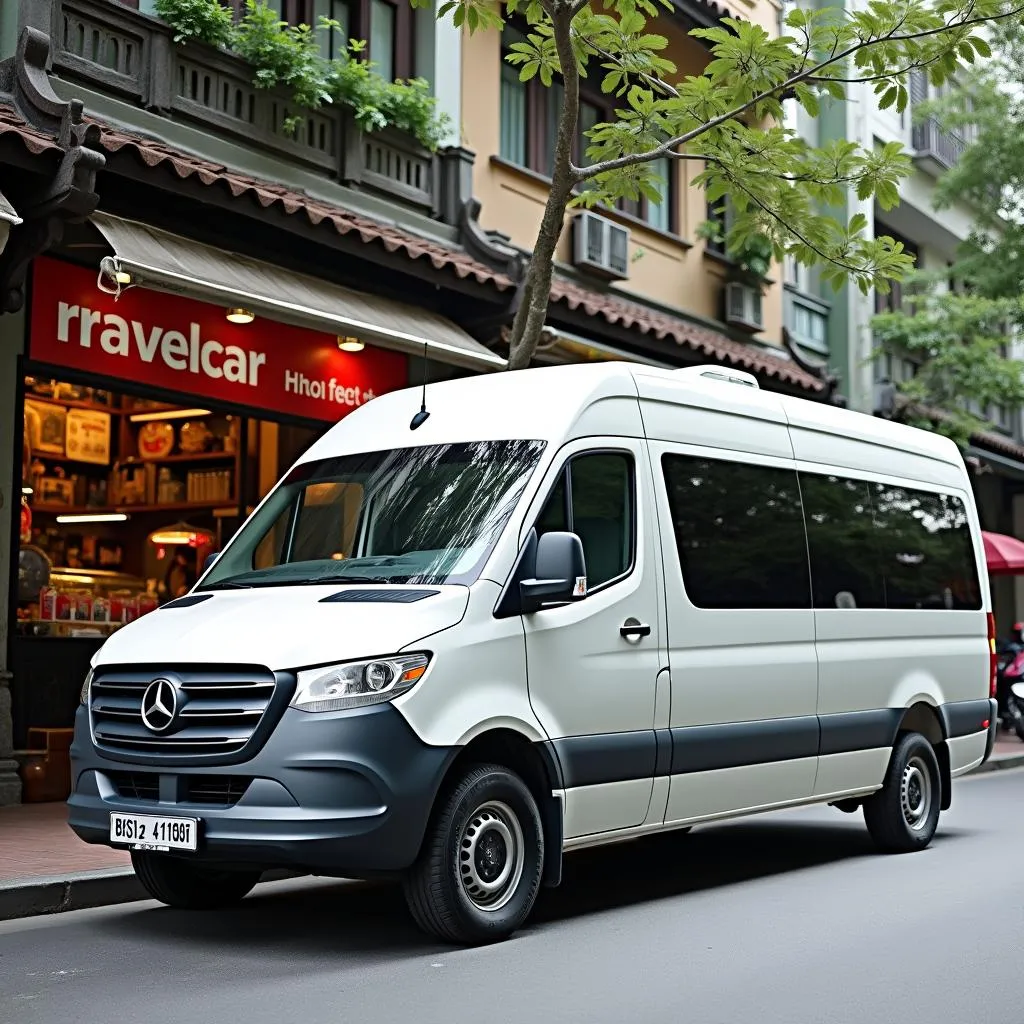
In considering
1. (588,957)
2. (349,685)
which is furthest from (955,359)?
(349,685)

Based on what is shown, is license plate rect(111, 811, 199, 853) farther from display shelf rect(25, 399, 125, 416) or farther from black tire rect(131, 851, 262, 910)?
display shelf rect(25, 399, 125, 416)

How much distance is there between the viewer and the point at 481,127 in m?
16.2

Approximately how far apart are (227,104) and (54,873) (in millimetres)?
6984

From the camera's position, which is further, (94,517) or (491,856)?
(94,517)

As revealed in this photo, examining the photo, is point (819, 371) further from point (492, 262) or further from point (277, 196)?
point (277, 196)

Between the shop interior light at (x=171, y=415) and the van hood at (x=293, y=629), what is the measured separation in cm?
769

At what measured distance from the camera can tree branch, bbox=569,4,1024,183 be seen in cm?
1002

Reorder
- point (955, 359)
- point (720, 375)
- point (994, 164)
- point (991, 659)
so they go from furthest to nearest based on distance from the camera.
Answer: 1. point (994, 164)
2. point (955, 359)
3. point (991, 659)
4. point (720, 375)

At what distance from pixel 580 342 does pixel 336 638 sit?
9.01m

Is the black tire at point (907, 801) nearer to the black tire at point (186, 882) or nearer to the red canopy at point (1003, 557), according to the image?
the black tire at point (186, 882)

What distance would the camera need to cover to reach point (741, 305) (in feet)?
67.6

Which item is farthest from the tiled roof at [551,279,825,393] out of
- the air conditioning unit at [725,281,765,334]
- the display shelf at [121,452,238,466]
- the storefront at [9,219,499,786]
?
the display shelf at [121,452,238,466]

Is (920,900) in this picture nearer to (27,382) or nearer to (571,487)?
(571,487)

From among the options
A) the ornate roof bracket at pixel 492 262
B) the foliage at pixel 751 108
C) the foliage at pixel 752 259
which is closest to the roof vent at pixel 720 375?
the foliage at pixel 751 108
